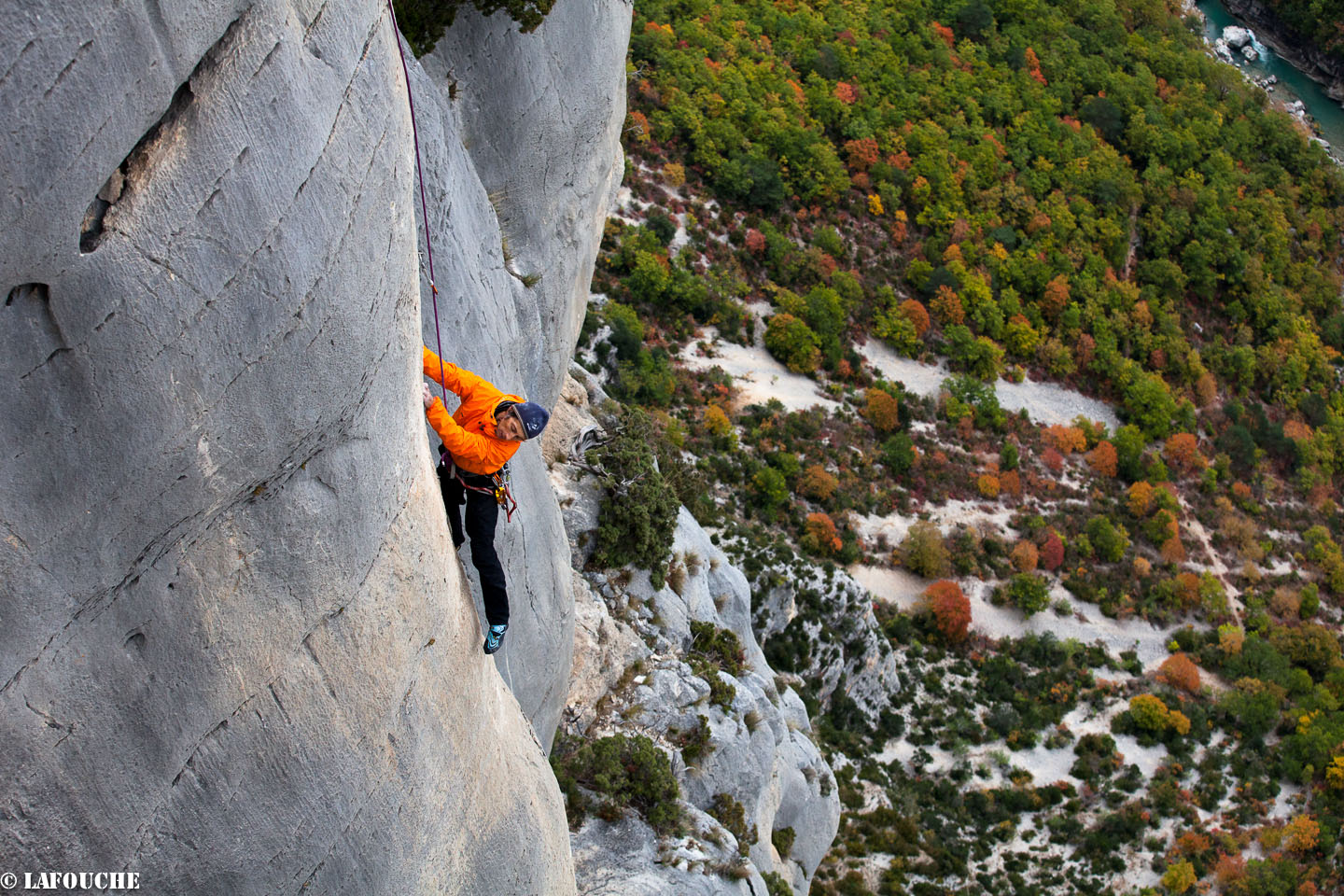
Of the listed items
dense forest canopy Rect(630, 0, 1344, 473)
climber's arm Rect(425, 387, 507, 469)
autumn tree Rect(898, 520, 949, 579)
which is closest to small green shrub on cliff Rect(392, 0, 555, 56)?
climber's arm Rect(425, 387, 507, 469)

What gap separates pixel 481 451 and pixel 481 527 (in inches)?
36.7

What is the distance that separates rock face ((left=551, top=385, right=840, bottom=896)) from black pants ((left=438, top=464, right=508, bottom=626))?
7179mm

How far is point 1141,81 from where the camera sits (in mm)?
78312

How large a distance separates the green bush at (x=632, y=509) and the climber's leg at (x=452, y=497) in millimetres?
9497

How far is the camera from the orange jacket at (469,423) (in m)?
9.53

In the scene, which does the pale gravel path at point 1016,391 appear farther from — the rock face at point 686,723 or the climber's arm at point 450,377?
the climber's arm at point 450,377

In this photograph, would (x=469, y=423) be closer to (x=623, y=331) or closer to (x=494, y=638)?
(x=494, y=638)

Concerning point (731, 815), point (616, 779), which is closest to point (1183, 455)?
point (731, 815)

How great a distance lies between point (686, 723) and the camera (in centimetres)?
1930

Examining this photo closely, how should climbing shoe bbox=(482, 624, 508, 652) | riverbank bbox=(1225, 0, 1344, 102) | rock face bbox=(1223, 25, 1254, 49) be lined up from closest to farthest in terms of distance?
climbing shoe bbox=(482, 624, 508, 652) → riverbank bbox=(1225, 0, 1344, 102) → rock face bbox=(1223, 25, 1254, 49)

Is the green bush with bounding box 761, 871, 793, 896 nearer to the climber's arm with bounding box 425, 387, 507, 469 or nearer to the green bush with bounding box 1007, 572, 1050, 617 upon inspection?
the climber's arm with bounding box 425, 387, 507, 469

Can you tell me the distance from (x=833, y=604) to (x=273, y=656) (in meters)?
30.3

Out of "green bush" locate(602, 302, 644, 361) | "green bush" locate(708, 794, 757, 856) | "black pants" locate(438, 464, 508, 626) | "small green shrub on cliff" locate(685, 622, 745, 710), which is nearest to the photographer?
"black pants" locate(438, 464, 508, 626)

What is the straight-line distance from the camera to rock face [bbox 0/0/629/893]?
5.68m
